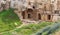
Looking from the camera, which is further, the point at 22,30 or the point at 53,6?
the point at 53,6

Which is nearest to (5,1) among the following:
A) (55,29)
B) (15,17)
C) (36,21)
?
(15,17)

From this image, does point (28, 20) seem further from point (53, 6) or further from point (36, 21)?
point (53, 6)

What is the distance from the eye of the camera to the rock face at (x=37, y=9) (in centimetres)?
2500

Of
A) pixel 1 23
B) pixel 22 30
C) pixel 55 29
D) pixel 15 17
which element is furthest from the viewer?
pixel 15 17

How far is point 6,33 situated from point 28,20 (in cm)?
419

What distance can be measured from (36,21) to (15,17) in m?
2.47

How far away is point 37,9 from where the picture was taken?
26.0 metres

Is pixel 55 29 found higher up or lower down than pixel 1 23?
higher up

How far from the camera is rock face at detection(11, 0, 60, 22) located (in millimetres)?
24998

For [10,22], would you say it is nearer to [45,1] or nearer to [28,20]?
[28,20]

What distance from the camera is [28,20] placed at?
82.5 ft

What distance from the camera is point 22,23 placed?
24.6 meters

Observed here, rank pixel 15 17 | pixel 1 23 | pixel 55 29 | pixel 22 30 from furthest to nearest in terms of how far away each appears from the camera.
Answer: pixel 15 17
pixel 1 23
pixel 22 30
pixel 55 29

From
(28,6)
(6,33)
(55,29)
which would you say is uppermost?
(55,29)
